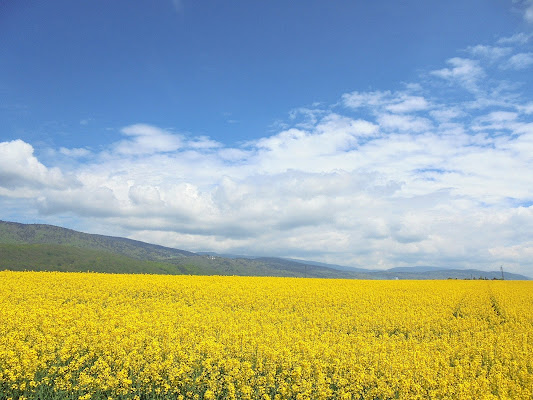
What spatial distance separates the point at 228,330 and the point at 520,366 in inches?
397

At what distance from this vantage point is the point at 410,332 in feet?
54.9

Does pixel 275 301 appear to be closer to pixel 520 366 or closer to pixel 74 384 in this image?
pixel 520 366

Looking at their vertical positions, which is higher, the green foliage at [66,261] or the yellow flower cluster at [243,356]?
the yellow flower cluster at [243,356]

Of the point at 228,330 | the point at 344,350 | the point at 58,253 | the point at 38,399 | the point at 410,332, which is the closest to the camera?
the point at 38,399

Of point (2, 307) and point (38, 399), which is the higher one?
point (2, 307)

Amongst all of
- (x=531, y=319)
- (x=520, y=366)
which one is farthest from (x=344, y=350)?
(x=531, y=319)

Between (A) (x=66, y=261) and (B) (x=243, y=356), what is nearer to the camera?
(B) (x=243, y=356)

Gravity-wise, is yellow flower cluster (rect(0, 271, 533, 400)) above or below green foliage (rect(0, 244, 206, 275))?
above

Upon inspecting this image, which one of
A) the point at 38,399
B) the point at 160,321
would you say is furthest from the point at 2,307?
the point at 38,399

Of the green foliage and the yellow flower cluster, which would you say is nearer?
the yellow flower cluster

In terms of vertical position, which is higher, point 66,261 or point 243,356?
point 243,356

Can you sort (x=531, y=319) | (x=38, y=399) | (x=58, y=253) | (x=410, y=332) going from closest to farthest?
1. (x=38, y=399)
2. (x=410, y=332)
3. (x=531, y=319)
4. (x=58, y=253)

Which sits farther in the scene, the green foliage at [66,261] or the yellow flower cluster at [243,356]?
the green foliage at [66,261]

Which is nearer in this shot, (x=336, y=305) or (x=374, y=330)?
(x=374, y=330)
